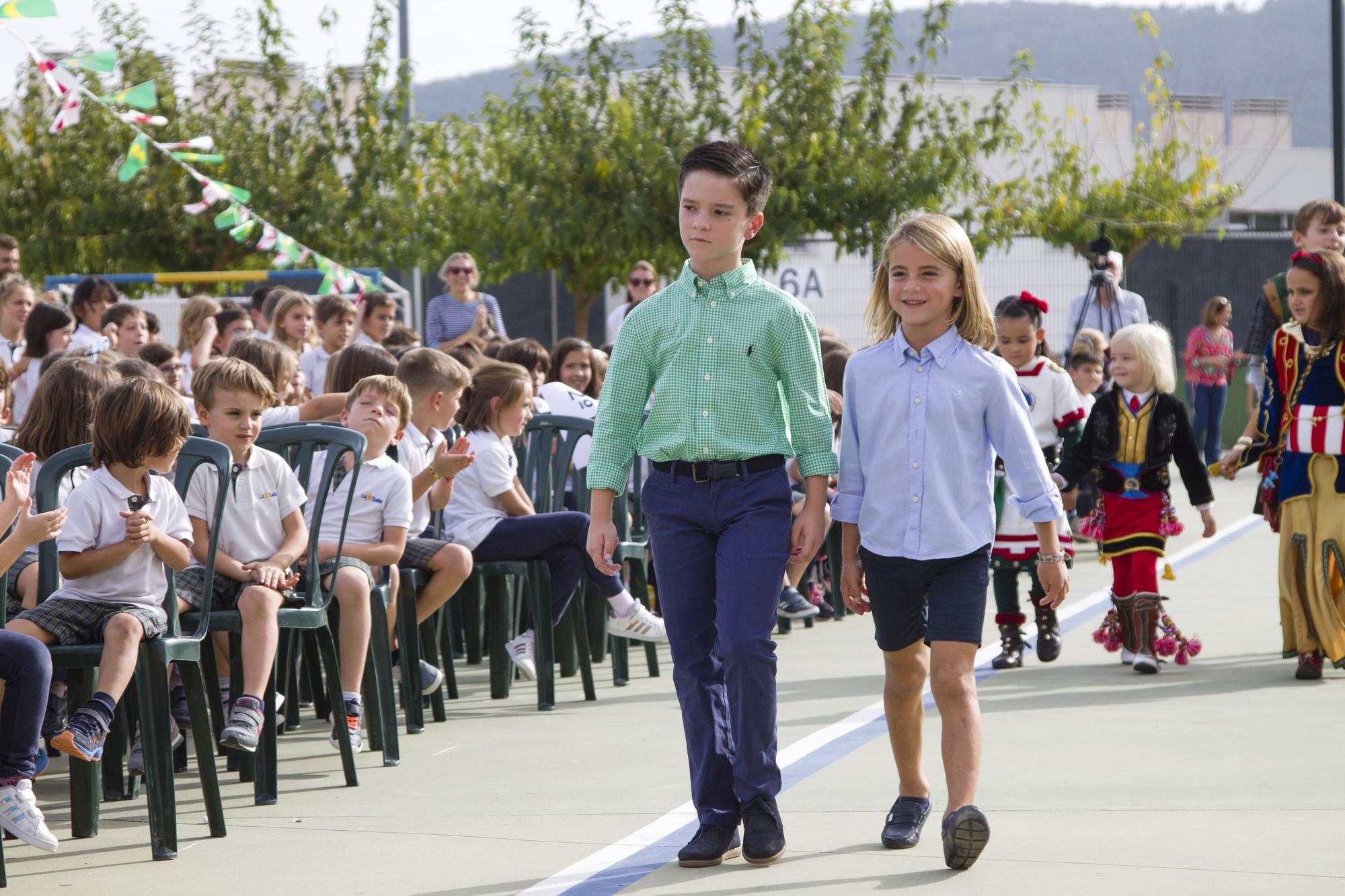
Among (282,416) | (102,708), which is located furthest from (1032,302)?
(102,708)

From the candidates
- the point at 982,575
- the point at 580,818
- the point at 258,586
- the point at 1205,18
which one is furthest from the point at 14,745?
the point at 1205,18

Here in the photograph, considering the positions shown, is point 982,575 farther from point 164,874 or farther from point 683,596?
point 164,874

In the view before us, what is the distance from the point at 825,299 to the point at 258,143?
6.52 metres

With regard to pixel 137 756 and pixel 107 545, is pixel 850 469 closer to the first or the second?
pixel 107 545

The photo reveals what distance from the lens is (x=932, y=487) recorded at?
4.62 metres

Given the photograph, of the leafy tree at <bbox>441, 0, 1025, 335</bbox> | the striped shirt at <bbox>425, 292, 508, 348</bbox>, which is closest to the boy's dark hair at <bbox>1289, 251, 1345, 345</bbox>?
the striped shirt at <bbox>425, 292, 508, 348</bbox>

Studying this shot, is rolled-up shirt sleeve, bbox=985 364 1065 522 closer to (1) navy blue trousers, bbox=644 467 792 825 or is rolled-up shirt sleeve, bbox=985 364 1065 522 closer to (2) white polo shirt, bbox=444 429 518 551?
(1) navy blue trousers, bbox=644 467 792 825

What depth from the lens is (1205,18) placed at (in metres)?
122

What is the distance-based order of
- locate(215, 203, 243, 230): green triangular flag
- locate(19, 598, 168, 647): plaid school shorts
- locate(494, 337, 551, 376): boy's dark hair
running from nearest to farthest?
locate(19, 598, 168, 647): plaid school shorts, locate(494, 337, 551, 376): boy's dark hair, locate(215, 203, 243, 230): green triangular flag

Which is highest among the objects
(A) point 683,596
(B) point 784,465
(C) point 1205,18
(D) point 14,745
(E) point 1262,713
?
(C) point 1205,18

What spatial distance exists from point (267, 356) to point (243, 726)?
2406mm

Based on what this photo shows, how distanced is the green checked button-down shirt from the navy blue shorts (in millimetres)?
326

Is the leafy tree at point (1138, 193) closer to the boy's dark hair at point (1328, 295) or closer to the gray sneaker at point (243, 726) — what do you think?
the boy's dark hair at point (1328, 295)

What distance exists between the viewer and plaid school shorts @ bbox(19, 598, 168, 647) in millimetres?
4863
